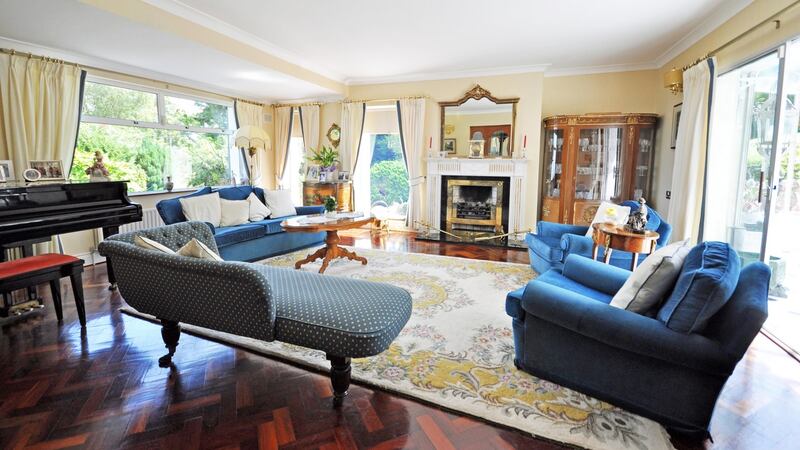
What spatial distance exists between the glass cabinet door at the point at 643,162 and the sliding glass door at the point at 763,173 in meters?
1.52

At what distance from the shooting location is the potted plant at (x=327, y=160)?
263 inches

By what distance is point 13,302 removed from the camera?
3.13 meters

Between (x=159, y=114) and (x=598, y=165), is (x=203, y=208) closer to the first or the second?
(x=159, y=114)

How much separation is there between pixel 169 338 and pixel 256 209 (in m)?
2.85

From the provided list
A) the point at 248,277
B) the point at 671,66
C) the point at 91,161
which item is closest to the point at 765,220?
the point at 671,66

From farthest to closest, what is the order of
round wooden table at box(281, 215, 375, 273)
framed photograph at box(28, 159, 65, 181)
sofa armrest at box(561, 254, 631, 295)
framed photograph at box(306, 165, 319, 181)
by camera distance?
framed photograph at box(306, 165, 319, 181), round wooden table at box(281, 215, 375, 273), framed photograph at box(28, 159, 65, 181), sofa armrest at box(561, 254, 631, 295)

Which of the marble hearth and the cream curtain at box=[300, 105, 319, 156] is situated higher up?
the cream curtain at box=[300, 105, 319, 156]

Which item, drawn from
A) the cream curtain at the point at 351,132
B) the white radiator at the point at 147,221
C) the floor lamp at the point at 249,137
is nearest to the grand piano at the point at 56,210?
the white radiator at the point at 147,221

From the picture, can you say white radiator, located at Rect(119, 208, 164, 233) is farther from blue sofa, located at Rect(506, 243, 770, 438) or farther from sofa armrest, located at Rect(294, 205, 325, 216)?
blue sofa, located at Rect(506, 243, 770, 438)

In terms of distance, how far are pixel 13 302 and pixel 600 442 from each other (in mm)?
4392

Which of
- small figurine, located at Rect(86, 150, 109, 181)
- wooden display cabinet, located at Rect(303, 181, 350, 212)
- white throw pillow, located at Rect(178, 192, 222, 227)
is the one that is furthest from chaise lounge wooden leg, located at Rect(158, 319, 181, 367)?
wooden display cabinet, located at Rect(303, 181, 350, 212)

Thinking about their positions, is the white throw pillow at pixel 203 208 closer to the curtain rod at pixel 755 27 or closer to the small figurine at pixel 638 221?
the small figurine at pixel 638 221

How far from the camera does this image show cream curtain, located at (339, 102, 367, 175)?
664 centimetres

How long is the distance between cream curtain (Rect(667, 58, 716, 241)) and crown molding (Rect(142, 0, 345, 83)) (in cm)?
474
